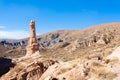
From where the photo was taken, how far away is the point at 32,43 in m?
82.9

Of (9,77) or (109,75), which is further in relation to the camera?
(9,77)

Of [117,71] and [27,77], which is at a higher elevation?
[117,71]

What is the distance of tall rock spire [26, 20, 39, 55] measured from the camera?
80.4 m

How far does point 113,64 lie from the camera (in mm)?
17547

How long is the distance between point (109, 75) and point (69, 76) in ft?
9.22

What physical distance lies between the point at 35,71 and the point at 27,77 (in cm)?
144

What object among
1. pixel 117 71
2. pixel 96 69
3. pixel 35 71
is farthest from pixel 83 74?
pixel 35 71

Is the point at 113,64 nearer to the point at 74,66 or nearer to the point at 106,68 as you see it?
the point at 106,68

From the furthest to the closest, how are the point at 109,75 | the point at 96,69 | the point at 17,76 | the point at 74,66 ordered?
the point at 17,76
the point at 74,66
the point at 96,69
the point at 109,75

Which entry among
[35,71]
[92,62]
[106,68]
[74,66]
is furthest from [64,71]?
[35,71]

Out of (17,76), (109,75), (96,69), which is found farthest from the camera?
(17,76)

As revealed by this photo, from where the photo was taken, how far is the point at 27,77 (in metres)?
37.8

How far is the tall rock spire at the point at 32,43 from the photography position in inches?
3167

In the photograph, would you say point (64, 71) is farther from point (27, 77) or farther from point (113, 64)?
point (27, 77)
